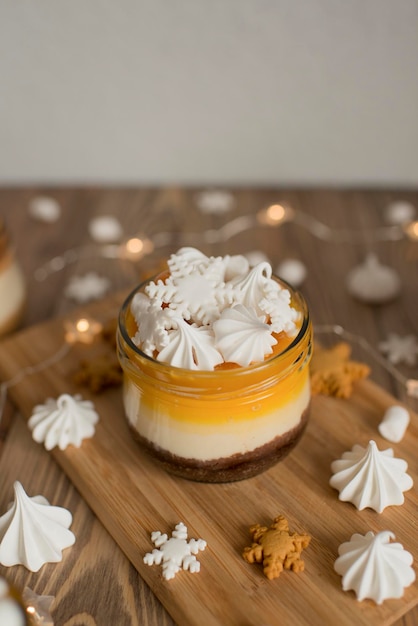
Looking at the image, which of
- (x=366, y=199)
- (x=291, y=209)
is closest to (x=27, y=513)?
(x=291, y=209)

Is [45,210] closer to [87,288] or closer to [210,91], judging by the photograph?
[87,288]

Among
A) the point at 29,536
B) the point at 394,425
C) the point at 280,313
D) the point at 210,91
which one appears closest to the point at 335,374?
the point at 394,425

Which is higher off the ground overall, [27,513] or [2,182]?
[27,513]

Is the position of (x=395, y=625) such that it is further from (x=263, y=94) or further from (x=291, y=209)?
(x=263, y=94)

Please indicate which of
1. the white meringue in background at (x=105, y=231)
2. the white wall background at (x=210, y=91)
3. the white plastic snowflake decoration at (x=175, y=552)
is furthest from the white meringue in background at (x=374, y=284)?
the white plastic snowflake decoration at (x=175, y=552)

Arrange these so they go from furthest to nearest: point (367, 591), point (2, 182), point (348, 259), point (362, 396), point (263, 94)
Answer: point (2, 182)
point (263, 94)
point (348, 259)
point (362, 396)
point (367, 591)

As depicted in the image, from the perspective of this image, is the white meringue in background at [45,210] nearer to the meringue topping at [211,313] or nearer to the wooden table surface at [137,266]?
the wooden table surface at [137,266]
